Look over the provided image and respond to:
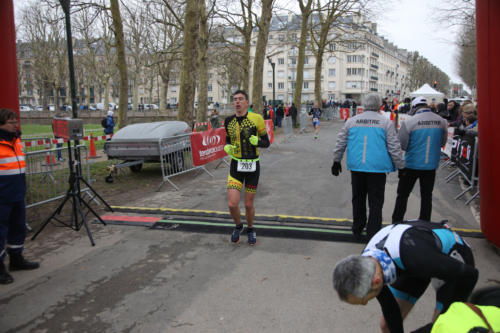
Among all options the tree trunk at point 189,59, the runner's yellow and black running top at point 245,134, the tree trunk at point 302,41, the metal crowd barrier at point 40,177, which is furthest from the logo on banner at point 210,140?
the tree trunk at point 302,41

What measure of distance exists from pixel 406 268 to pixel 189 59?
573 inches

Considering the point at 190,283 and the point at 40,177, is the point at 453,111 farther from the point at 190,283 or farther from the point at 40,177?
the point at 40,177

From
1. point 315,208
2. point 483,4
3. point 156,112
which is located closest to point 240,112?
point 315,208

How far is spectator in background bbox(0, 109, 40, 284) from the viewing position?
436cm

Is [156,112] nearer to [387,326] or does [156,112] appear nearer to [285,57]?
[387,326]

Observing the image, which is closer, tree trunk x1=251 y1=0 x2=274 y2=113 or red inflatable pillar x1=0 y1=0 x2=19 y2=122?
red inflatable pillar x1=0 y1=0 x2=19 y2=122

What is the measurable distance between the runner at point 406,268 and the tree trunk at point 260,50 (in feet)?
67.6

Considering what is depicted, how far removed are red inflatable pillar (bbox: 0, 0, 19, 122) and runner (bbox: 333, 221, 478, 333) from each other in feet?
18.9

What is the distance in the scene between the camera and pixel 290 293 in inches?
157

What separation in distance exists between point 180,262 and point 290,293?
1.58 meters

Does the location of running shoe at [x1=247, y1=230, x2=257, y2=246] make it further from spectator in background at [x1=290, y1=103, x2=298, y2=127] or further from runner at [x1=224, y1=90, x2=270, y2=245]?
spectator in background at [x1=290, y1=103, x2=298, y2=127]

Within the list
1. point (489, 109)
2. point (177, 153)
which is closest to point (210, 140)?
point (177, 153)

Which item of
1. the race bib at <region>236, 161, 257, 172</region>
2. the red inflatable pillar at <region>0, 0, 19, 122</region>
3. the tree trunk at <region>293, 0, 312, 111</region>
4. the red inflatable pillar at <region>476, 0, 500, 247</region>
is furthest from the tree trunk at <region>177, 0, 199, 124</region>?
the tree trunk at <region>293, 0, 312, 111</region>

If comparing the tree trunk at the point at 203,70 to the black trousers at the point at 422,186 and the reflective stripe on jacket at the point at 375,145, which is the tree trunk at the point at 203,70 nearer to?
the black trousers at the point at 422,186
